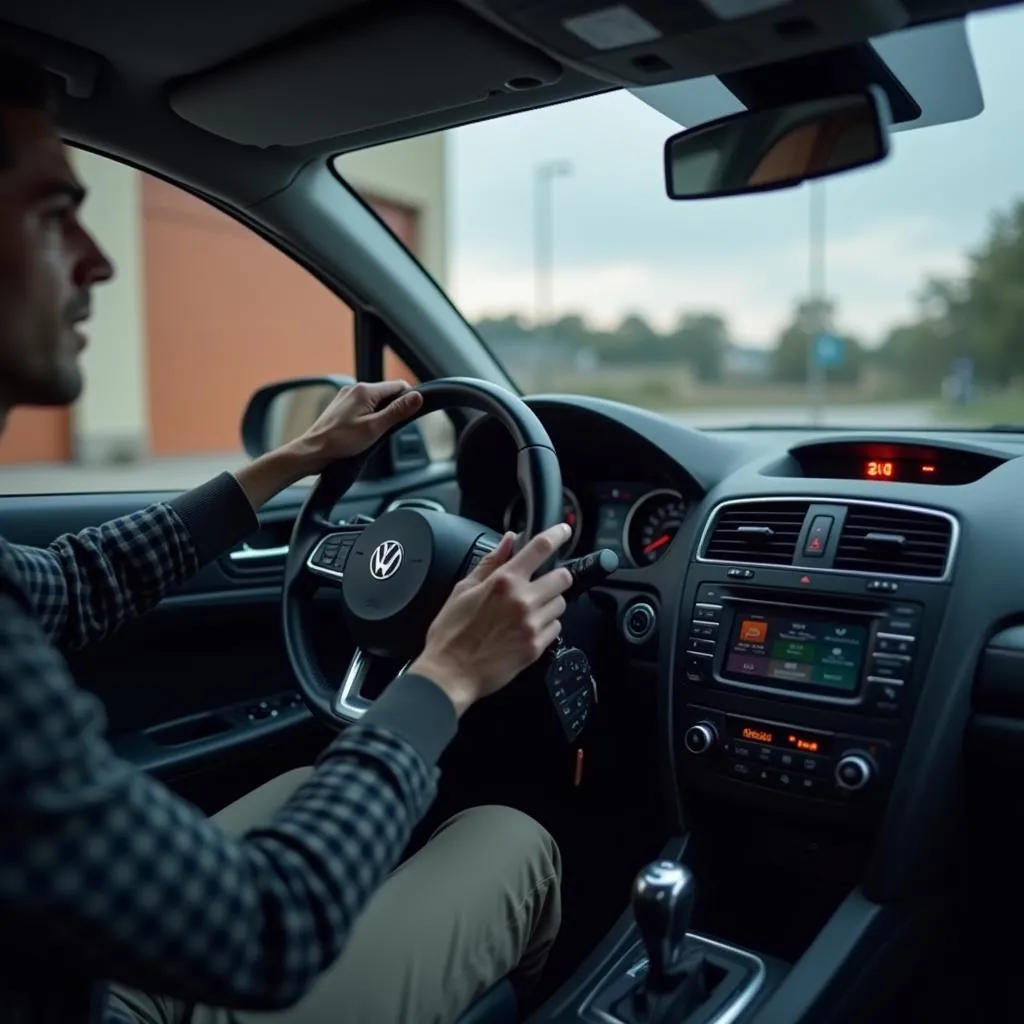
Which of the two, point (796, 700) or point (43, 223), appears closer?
point (43, 223)

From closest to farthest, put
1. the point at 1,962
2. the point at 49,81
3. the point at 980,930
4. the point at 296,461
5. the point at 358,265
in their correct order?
the point at 1,962 → the point at 49,81 → the point at 296,461 → the point at 980,930 → the point at 358,265

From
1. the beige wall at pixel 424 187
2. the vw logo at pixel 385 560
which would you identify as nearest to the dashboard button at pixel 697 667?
the vw logo at pixel 385 560

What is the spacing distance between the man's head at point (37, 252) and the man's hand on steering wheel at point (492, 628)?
49 centimetres

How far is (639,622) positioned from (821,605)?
42 centimetres

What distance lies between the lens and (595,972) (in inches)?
77.1

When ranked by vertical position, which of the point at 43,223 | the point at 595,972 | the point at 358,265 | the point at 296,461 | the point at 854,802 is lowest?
the point at 595,972

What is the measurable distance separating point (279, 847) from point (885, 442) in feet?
5.61

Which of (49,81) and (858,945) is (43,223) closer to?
(49,81)

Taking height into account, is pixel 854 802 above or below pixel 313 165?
below

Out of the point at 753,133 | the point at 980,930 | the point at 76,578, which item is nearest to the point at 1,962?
the point at 76,578

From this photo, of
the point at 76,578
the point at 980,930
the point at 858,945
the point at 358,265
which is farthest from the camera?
the point at 358,265

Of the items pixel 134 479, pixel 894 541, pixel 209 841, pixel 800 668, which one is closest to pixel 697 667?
pixel 800 668

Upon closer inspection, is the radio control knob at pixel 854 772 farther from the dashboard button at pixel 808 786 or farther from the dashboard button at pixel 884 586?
the dashboard button at pixel 884 586

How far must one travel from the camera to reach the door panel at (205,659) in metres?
2.45
